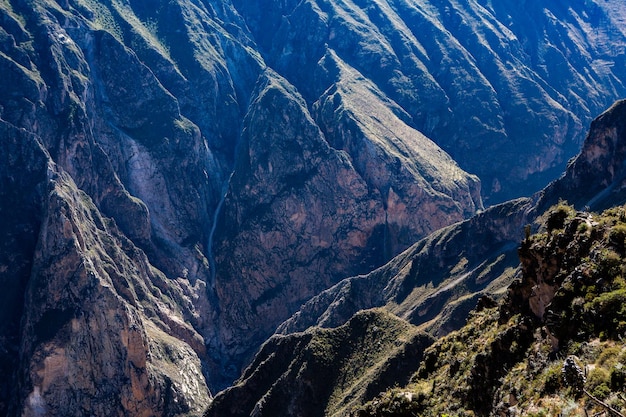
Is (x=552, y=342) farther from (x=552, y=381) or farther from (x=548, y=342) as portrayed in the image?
(x=552, y=381)

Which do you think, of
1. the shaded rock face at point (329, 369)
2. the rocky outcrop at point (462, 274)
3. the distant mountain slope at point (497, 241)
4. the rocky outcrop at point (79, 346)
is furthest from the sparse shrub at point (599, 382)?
the rocky outcrop at point (79, 346)

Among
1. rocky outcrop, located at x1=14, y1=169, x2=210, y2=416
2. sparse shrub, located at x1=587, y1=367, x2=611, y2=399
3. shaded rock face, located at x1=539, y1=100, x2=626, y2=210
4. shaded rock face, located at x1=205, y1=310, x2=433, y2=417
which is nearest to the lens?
sparse shrub, located at x1=587, y1=367, x2=611, y2=399

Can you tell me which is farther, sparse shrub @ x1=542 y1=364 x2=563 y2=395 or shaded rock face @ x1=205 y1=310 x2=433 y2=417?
shaded rock face @ x1=205 y1=310 x2=433 y2=417

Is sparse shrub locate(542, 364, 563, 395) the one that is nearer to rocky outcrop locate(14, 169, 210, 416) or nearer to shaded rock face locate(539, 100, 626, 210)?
shaded rock face locate(539, 100, 626, 210)

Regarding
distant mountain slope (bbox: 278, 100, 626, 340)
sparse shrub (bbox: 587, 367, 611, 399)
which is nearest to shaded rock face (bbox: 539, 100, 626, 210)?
distant mountain slope (bbox: 278, 100, 626, 340)

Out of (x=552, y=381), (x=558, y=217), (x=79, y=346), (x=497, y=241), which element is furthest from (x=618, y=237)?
(x=79, y=346)

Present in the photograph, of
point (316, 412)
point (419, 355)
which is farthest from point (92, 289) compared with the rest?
point (419, 355)

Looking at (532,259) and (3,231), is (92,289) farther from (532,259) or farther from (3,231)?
(532,259)

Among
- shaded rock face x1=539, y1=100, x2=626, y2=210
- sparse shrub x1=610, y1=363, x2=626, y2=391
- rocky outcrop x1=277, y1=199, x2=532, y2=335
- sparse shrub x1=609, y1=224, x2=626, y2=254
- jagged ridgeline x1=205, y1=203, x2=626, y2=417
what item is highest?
sparse shrub x1=610, y1=363, x2=626, y2=391

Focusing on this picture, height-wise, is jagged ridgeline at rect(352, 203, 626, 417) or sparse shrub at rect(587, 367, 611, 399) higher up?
sparse shrub at rect(587, 367, 611, 399)

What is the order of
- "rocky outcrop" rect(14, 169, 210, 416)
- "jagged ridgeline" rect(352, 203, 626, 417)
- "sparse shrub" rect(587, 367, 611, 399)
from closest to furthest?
"sparse shrub" rect(587, 367, 611, 399) → "jagged ridgeline" rect(352, 203, 626, 417) → "rocky outcrop" rect(14, 169, 210, 416)

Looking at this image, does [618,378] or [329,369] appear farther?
[329,369]
